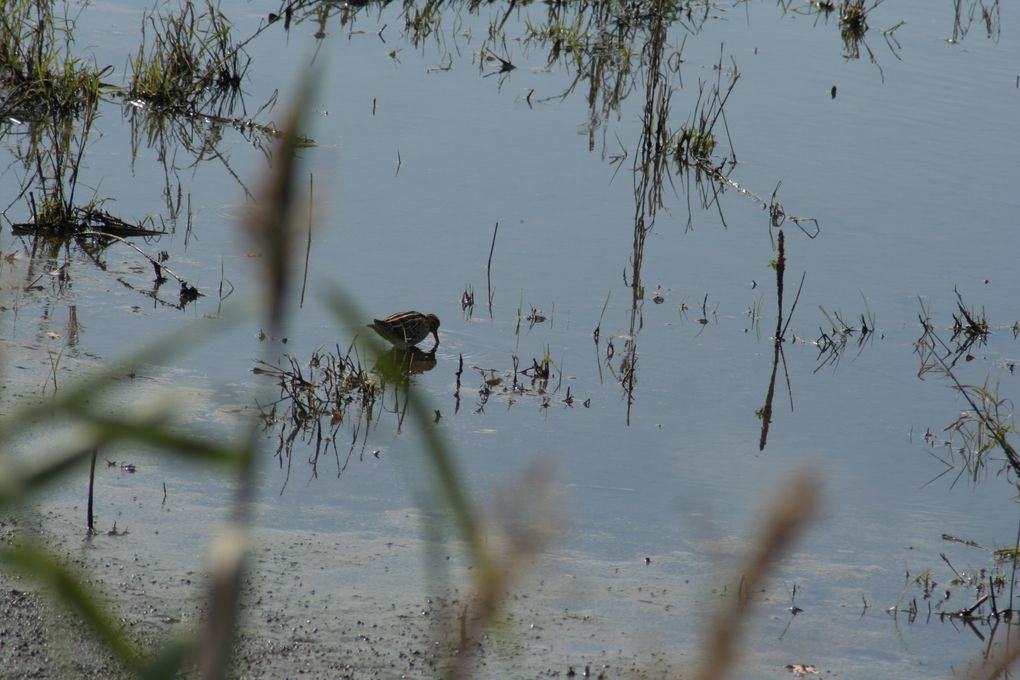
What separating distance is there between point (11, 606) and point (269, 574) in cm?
73

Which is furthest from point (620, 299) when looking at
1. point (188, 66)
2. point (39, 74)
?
point (188, 66)

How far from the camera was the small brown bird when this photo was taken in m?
5.20

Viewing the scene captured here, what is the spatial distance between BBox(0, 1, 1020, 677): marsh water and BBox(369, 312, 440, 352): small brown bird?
0.18 metres

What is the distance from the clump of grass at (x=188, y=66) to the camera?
8.88m

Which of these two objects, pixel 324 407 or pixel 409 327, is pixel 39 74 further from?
pixel 324 407

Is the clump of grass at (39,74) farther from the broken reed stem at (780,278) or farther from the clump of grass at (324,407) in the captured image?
the broken reed stem at (780,278)

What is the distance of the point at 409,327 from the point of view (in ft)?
17.7

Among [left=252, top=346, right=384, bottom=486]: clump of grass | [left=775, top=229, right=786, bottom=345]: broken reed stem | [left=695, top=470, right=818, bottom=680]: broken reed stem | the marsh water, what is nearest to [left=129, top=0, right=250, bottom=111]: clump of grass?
the marsh water

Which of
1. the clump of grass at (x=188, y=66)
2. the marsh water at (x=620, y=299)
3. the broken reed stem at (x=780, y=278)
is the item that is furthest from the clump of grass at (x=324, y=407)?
the clump of grass at (x=188, y=66)

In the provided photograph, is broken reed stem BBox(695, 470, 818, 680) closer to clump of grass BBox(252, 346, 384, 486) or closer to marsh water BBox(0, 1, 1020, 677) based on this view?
marsh water BBox(0, 1, 1020, 677)

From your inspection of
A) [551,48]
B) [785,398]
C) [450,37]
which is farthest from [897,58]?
[785,398]

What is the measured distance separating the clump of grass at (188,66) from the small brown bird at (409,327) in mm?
3967

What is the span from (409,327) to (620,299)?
1.48m

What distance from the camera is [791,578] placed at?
4254 mm
